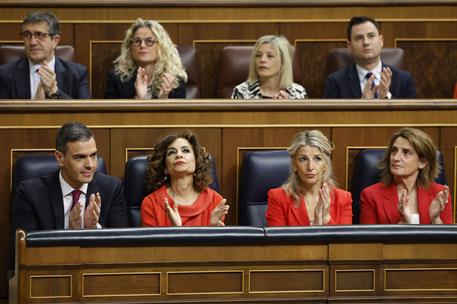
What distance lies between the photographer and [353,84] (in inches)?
111

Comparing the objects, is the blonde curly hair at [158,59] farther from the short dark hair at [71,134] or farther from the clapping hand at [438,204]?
the clapping hand at [438,204]

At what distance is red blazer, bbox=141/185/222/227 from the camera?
2.23 meters

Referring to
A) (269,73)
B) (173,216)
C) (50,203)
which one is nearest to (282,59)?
(269,73)

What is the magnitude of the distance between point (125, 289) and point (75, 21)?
1.40m

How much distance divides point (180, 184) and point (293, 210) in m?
0.23

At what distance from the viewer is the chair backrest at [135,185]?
7.52ft

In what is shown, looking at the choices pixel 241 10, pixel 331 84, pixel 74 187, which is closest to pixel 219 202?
pixel 74 187

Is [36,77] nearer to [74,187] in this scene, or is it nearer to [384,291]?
[74,187]

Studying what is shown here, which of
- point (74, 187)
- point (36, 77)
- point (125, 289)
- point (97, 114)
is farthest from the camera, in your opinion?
point (36, 77)

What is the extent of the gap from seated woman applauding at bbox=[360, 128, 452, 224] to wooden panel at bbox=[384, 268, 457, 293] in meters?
0.49

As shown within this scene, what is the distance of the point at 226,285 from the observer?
177 centimetres

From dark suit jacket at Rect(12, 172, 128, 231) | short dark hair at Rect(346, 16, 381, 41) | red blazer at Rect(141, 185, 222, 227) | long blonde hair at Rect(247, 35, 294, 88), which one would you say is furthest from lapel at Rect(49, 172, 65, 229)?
short dark hair at Rect(346, 16, 381, 41)

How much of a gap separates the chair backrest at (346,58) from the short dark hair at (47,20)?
724 millimetres

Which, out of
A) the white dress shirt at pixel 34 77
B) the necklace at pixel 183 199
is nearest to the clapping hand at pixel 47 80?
the white dress shirt at pixel 34 77
